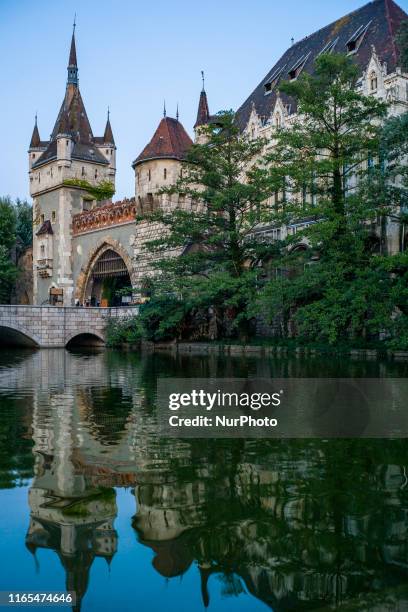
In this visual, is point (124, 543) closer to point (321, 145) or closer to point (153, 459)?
point (153, 459)

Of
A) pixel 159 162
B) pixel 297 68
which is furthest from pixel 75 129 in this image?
pixel 297 68

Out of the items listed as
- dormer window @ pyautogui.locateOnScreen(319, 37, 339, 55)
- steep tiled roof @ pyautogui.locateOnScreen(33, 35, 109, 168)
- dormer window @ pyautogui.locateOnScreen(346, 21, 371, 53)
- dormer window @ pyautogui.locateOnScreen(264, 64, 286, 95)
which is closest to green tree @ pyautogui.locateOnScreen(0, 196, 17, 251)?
steep tiled roof @ pyautogui.locateOnScreen(33, 35, 109, 168)

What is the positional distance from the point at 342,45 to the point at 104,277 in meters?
21.9

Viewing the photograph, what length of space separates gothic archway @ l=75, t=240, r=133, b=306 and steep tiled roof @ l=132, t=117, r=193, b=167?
7308 millimetres

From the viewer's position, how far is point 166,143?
37.8m

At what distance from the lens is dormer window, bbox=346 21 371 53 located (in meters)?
32.5

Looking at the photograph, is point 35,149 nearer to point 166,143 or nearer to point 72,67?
point 72,67

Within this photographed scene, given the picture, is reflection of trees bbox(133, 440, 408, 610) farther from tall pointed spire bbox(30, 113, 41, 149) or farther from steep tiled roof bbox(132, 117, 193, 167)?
tall pointed spire bbox(30, 113, 41, 149)

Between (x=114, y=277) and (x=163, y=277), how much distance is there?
18941mm

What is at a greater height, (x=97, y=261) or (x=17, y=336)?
(x=97, y=261)

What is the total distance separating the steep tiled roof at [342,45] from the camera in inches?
1214

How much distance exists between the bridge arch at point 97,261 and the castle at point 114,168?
Result: 0.22 ft

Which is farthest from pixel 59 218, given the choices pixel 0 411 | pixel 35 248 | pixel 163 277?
pixel 0 411

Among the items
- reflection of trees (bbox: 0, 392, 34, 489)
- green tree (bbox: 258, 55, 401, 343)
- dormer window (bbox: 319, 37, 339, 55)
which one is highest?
dormer window (bbox: 319, 37, 339, 55)
